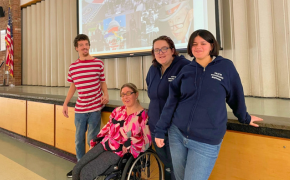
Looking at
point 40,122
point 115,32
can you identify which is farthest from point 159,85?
point 115,32

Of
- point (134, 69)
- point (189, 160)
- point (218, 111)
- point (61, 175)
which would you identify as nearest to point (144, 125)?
point (189, 160)

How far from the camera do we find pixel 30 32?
6.09 meters

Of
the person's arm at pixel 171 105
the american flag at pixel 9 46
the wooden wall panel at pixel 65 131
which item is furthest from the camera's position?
the american flag at pixel 9 46

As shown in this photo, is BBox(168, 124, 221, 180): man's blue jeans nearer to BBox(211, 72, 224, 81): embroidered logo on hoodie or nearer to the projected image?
BBox(211, 72, 224, 81): embroidered logo on hoodie

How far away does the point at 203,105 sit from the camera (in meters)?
0.86

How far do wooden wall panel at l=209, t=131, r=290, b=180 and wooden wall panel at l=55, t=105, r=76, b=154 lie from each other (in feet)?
5.06

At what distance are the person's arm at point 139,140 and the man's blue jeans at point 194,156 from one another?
0.36m

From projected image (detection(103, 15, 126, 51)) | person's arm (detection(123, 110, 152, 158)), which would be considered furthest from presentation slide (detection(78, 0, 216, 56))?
person's arm (detection(123, 110, 152, 158))

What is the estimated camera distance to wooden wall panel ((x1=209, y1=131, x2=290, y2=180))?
3.33ft

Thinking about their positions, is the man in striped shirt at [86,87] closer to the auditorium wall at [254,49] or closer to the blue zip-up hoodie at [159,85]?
the blue zip-up hoodie at [159,85]

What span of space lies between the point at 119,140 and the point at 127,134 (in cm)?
8

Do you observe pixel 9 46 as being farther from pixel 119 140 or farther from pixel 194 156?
pixel 194 156

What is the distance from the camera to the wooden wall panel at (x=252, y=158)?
39.9 inches

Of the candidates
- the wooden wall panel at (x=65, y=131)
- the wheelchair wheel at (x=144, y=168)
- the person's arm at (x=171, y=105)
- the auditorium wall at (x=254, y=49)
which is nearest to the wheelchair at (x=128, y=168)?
the wheelchair wheel at (x=144, y=168)
